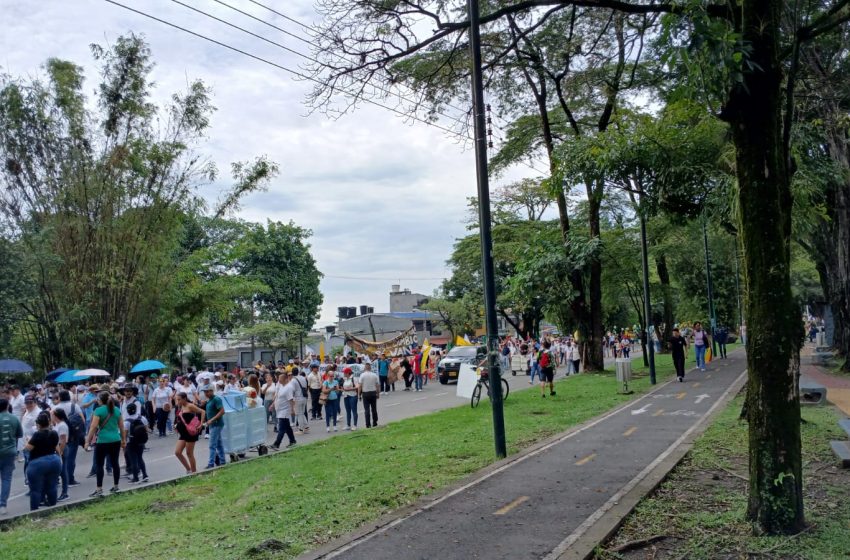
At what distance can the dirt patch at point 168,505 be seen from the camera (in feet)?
31.3

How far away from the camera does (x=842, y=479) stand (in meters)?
8.05

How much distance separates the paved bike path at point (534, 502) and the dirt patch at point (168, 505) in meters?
3.82

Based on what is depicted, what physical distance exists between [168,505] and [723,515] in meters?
7.27

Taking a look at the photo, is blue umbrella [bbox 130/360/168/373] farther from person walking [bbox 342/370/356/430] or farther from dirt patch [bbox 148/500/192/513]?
dirt patch [bbox 148/500/192/513]

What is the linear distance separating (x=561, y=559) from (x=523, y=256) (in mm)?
22737

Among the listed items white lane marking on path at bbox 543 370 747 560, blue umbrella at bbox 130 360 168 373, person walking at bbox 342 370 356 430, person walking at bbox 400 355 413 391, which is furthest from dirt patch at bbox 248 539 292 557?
person walking at bbox 400 355 413 391

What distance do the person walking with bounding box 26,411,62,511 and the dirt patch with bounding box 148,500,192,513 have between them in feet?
6.05

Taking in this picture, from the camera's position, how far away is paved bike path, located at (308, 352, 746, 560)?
256 inches

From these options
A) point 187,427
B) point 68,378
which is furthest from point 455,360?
point 187,427

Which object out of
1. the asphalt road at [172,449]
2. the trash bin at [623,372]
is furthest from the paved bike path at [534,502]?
the trash bin at [623,372]

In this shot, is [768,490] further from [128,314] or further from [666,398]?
[128,314]

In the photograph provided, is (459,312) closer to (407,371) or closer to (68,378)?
(407,371)

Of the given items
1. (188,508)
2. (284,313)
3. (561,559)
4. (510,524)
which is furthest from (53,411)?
(284,313)

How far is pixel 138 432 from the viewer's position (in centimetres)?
1216
